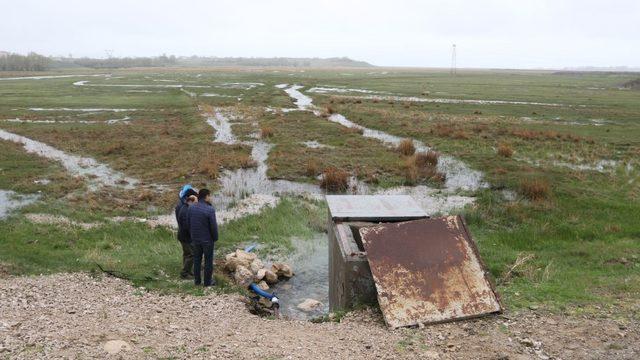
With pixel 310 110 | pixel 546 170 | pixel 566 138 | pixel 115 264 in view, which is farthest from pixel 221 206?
pixel 310 110

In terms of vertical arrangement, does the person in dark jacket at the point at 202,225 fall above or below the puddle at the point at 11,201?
above

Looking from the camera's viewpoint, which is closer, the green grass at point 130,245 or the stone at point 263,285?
the green grass at point 130,245

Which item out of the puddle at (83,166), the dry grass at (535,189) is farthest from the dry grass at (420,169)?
the puddle at (83,166)

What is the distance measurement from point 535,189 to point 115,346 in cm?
1804

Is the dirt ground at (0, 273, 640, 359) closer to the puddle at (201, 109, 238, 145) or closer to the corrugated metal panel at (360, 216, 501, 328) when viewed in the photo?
the corrugated metal panel at (360, 216, 501, 328)

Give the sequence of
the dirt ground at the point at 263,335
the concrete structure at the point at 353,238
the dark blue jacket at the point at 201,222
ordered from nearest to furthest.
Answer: the dirt ground at the point at 263,335
the concrete structure at the point at 353,238
the dark blue jacket at the point at 201,222

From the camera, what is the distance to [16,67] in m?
165

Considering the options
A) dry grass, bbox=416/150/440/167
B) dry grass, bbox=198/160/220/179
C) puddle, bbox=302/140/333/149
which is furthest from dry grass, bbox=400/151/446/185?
dry grass, bbox=198/160/220/179

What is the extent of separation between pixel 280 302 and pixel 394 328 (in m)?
4.24

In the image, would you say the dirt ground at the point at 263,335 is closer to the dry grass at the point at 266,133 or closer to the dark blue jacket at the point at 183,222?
the dark blue jacket at the point at 183,222

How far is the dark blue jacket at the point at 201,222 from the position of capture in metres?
11.2

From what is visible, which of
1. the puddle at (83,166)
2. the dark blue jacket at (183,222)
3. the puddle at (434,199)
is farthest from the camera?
the puddle at (83,166)

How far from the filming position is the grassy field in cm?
1289

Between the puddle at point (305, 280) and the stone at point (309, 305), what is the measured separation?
0.32 ft
